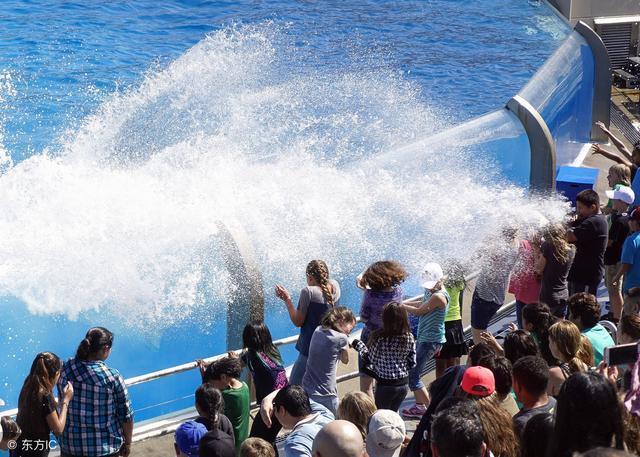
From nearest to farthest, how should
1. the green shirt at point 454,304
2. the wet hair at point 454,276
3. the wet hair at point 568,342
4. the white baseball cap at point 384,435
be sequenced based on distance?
the white baseball cap at point 384,435 < the wet hair at point 568,342 < the green shirt at point 454,304 < the wet hair at point 454,276

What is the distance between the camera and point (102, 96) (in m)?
15.9

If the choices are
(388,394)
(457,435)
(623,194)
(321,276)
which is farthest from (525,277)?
(457,435)

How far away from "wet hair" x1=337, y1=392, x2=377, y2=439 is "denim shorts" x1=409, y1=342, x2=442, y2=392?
1.60 m

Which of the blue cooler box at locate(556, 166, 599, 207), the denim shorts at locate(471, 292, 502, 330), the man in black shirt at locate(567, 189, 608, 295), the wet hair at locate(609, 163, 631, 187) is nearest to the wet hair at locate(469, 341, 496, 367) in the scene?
the denim shorts at locate(471, 292, 502, 330)

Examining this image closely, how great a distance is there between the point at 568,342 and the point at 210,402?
6.06 feet

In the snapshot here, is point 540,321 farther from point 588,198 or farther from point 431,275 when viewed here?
point 588,198

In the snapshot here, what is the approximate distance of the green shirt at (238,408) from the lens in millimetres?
4910

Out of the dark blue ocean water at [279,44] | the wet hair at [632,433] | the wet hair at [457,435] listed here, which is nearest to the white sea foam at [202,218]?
the wet hair at [457,435]

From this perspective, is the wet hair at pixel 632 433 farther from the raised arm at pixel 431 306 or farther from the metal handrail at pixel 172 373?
the metal handrail at pixel 172 373

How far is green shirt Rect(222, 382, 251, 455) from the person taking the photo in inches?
193

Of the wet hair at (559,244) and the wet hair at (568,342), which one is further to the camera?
the wet hair at (559,244)

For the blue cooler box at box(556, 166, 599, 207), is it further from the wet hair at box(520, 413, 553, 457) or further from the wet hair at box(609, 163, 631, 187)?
the wet hair at box(520, 413, 553, 457)

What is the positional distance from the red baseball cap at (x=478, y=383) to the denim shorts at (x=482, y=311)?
99.1 inches

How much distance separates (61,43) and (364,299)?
1368cm
